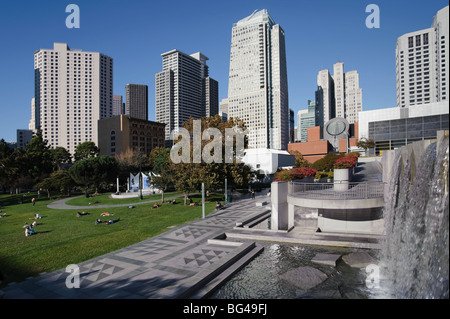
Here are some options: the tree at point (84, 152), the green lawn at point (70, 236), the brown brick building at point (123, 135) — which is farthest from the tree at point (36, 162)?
the brown brick building at point (123, 135)

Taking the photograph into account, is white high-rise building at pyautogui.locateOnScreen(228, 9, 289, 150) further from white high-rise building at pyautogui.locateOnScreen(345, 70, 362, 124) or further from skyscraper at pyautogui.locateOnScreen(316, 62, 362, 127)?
white high-rise building at pyautogui.locateOnScreen(345, 70, 362, 124)

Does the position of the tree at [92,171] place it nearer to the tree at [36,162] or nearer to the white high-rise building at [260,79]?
the tree at [36,162]

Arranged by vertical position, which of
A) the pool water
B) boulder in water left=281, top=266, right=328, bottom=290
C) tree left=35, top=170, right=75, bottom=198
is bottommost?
the pool water

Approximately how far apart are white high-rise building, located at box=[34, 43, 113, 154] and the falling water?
521 feet

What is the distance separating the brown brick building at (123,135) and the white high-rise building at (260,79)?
53221 mm

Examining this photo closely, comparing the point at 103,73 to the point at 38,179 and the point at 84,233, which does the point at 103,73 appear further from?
the point at 84,233

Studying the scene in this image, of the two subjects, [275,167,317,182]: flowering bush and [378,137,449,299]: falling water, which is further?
[275,167,317,182]: flowering bush

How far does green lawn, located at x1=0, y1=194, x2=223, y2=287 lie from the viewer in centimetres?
1175

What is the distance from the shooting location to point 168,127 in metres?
178

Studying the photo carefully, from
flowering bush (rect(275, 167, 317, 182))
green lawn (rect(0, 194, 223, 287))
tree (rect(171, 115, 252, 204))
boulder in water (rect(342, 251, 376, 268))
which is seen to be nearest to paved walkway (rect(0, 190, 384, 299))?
green lawn (rect(0, 194, 223, 287))

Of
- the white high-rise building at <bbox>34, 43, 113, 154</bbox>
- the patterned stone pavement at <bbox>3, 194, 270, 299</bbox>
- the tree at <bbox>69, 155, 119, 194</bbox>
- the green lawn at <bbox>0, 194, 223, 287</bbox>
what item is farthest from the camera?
the white high-rise building at <bbox>34, 43, 113, 154</bbox>
